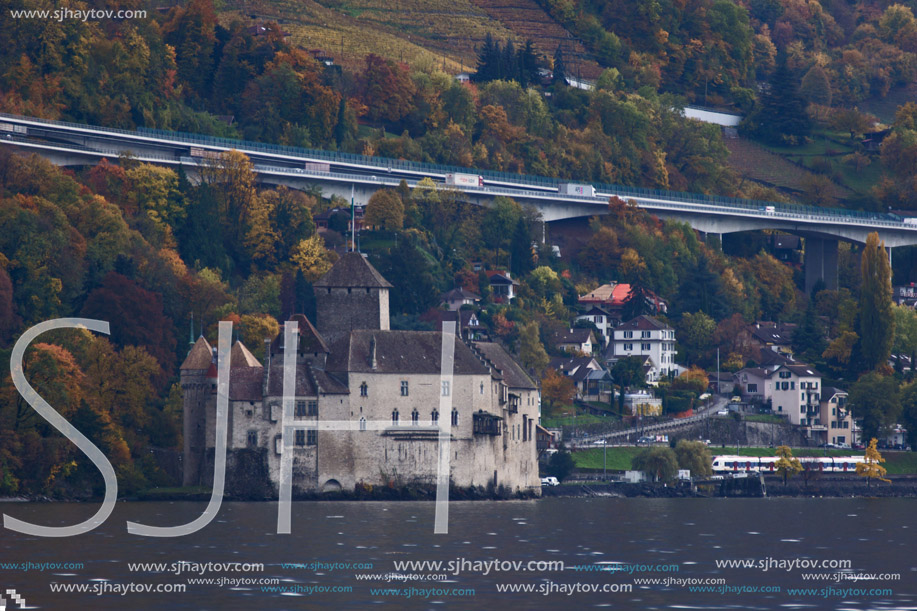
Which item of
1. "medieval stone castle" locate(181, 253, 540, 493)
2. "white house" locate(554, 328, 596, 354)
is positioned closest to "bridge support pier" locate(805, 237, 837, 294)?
"white house" locate(554, 328, 596, 354)

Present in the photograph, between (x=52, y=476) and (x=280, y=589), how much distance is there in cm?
3888

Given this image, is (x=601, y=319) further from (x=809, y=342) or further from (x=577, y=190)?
(x=577, y=190)

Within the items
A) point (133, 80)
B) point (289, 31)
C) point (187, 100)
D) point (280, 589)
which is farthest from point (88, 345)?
point (289, 31)

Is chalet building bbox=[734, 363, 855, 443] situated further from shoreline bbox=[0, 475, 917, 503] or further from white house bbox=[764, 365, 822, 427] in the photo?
shoreline bbox=[0, 475, 917, 503]

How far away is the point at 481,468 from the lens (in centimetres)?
9975

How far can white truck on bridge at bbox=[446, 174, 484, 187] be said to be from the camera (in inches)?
6122

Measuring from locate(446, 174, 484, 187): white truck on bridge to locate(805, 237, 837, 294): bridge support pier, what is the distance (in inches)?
1392

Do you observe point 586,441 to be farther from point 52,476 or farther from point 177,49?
point 177,49

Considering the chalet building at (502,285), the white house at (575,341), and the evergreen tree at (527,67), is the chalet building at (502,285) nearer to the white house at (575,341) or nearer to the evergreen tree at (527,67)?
the white house at (575,341)

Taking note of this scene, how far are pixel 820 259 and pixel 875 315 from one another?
31942mm

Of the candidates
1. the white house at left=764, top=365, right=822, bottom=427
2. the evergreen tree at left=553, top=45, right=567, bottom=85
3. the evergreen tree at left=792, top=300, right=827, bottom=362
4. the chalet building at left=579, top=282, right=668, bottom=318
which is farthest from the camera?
the evergreen tree at left=553, top=45, right=567, bottom=85

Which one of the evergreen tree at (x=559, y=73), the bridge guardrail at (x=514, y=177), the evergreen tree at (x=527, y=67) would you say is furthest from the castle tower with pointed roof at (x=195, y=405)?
the evergreen tree at (x=559, y=73)

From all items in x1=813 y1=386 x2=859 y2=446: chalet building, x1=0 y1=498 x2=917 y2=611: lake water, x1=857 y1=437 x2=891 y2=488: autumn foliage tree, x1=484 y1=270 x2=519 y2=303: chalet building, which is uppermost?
x1=484 y1=270 x2=519 y2=303: chalet building

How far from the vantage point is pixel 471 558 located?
61.0 meters
